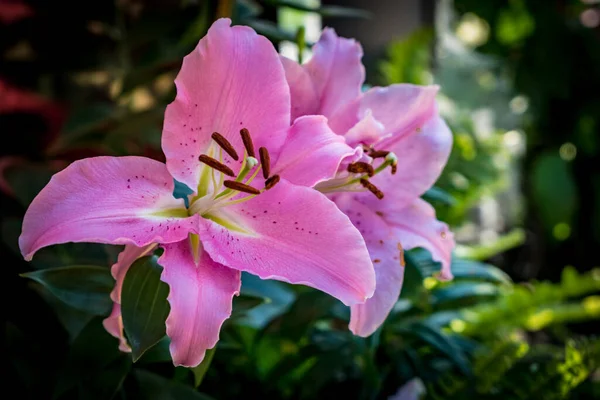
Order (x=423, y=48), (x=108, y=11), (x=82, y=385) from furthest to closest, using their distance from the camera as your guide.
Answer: (x=423, y=48) < (x=108, y=11) < (x=82, y=385)

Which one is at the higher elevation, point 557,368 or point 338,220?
point 338,220

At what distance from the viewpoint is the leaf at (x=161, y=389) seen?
1.37ft

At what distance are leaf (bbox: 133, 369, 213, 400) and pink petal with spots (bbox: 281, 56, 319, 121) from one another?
20cm

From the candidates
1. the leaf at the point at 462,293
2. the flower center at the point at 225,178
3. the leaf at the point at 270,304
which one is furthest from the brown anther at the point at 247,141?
the leaf at the point at 462,293

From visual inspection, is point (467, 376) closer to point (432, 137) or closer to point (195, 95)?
point (432, 137)

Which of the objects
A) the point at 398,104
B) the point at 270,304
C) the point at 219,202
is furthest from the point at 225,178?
the point at 270,304

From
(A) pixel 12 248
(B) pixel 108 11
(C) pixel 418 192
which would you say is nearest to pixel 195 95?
(C) pixel 418 192

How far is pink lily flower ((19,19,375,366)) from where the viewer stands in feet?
0.93

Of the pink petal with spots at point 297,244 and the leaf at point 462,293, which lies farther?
the leaf at point 462,293

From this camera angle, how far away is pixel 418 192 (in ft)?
1.29

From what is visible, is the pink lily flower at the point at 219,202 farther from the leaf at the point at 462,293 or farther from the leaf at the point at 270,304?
the leaf at the point at 462,293

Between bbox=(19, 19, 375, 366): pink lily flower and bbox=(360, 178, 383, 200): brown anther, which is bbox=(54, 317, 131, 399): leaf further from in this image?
bbox=(360, 178, 383, 200): brown anther

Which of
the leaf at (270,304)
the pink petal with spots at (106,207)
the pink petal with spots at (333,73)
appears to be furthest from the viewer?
the leaf at (270,304)

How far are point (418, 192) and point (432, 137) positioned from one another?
0.04 m
